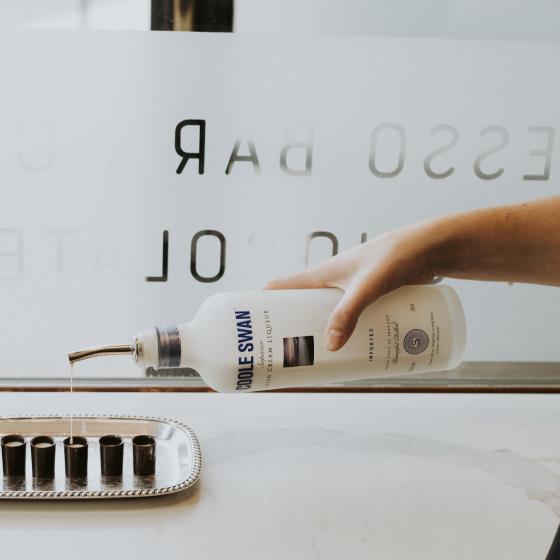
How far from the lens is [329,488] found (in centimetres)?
71

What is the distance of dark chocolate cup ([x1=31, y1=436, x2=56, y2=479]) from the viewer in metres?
0.69

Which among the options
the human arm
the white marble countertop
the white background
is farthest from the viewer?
the white background

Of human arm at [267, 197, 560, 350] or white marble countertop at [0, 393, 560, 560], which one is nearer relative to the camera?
white marble countertop at [0, 393, 560, 560]

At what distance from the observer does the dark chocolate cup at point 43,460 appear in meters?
0.69

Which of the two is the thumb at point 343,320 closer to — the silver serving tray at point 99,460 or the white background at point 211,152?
the silver serving tray at point 99,460

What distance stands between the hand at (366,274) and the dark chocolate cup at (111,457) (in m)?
0.23

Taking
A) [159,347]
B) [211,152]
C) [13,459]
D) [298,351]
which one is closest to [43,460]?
[13,459]

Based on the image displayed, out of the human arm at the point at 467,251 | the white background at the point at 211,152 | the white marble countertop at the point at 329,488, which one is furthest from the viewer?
the white background at the point at 211,152

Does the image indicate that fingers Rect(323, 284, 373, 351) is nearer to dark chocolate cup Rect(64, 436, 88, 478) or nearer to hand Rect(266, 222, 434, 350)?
hand Rect(266, 222, 434, 350)

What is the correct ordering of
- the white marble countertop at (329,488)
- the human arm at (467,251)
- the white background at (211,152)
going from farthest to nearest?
the white background at (211,152) < the human arm at (467,251) < the white marble countertop at (329,488)

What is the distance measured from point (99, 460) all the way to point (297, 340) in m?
0.26

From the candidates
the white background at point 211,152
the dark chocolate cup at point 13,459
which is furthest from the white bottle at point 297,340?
the white background at point 211,152

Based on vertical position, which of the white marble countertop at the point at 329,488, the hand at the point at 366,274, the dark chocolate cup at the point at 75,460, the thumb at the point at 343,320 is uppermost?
the hand at the point at 366,274

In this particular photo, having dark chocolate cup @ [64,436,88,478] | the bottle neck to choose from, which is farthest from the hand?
dark chocolate cup @ [64,436,88,478]
